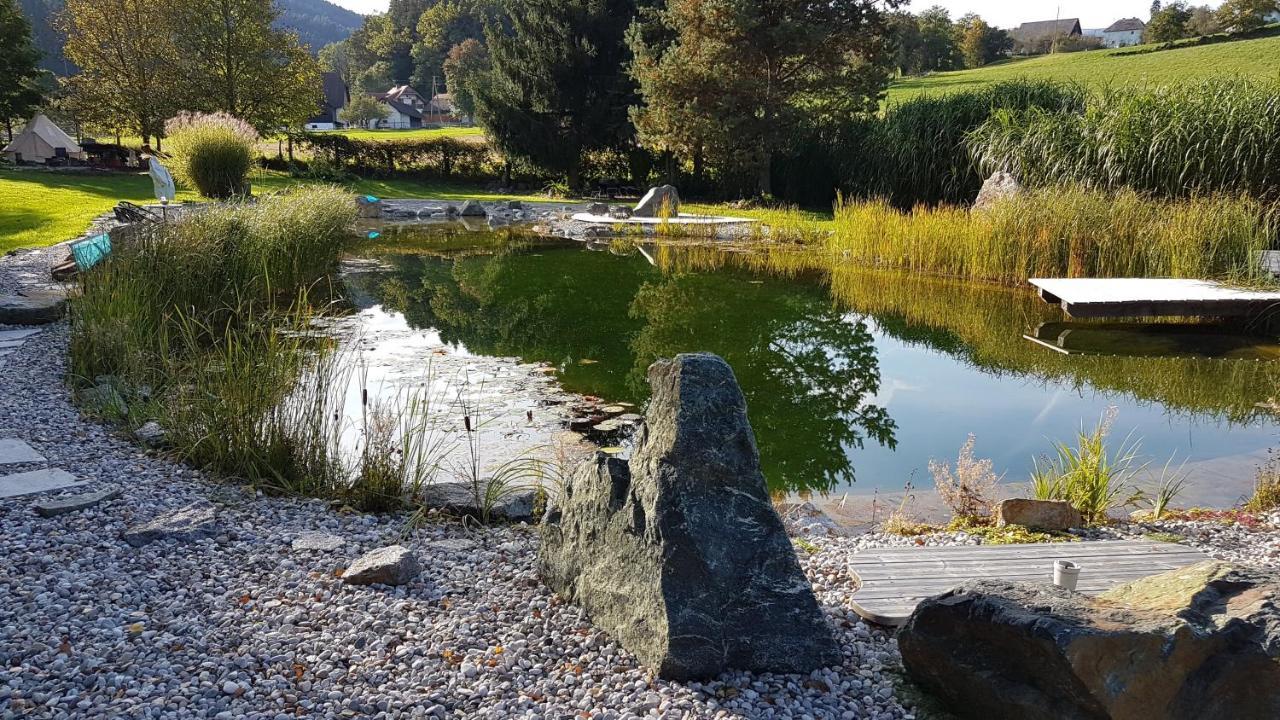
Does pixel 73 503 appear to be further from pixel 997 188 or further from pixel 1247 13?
pixel 1247 13

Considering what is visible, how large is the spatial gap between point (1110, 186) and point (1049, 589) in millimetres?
9852

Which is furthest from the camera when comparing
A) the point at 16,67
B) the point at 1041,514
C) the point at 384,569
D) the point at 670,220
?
the point at 16,67

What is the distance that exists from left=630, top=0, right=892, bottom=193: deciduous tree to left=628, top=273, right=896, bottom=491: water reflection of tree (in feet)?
22.9

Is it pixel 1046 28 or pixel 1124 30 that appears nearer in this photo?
pixel 1046 28

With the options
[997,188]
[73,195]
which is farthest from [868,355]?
[73,195]

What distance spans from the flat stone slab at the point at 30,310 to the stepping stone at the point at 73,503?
3.73m

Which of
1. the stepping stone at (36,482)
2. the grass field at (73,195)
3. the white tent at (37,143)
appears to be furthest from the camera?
the white tent at (37,143)

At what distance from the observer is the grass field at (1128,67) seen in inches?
1038

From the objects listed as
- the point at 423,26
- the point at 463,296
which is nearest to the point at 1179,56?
the point at 463,296

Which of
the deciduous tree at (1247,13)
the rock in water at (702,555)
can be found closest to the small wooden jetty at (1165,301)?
the rock in water at (702,555)

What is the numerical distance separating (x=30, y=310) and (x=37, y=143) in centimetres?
1753

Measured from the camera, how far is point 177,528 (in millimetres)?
3148

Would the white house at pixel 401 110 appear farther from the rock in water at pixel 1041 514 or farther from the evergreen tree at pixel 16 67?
the rock in water at pixel 1041 514

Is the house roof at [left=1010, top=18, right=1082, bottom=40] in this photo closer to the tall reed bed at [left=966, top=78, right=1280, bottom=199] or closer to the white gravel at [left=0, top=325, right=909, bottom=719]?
the tall reed bed at [left=966, top=78, right=1280, bottom=199]
